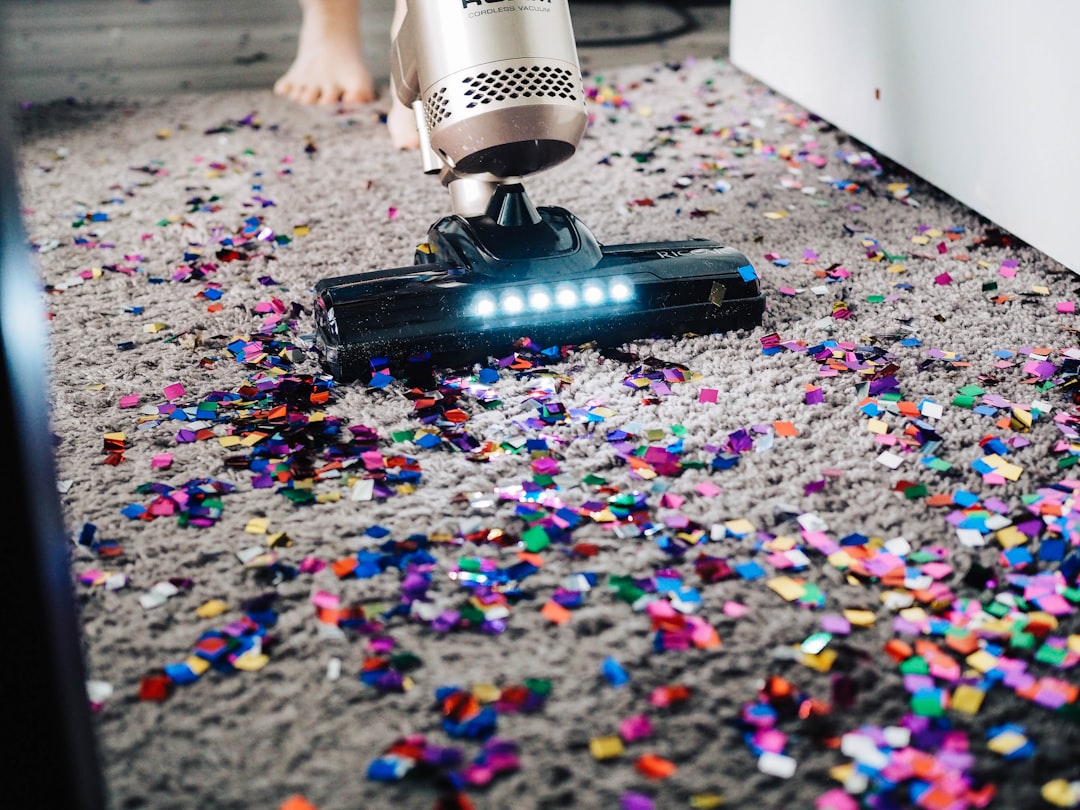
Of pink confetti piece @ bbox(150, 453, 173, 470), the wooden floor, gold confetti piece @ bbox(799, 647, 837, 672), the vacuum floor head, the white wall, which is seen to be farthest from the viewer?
the wooden floor

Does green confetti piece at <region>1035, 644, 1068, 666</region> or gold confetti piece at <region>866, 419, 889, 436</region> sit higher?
gold confetti piece at <region>866, 419, 889, 436</region>

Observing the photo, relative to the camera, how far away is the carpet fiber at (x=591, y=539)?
0.64m

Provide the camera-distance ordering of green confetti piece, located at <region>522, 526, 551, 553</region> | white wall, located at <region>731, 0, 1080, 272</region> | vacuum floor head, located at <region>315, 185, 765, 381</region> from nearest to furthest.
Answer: green confetti piece, located at <region>522, 526, 551, 553</region>
vacuum floor head, located at <region>315, 185, 765, 381</region>
white wall, located at <region>731, 0, 1080, 272</region>

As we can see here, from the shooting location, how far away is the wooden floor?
2.45m

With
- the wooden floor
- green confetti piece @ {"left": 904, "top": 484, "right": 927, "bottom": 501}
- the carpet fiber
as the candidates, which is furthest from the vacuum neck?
the wooden floor

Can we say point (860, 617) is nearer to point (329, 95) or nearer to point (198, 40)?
point (329, 95)

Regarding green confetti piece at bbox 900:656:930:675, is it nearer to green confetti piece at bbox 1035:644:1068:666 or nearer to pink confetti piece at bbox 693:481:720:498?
green confetti piece at bbox 1035:644:1068:666

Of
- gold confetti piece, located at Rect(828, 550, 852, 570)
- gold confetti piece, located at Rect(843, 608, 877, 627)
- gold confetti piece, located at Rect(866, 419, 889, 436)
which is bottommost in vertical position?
gold confetti piece, located at Rect(843, 608, 877, 627)

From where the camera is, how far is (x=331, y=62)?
7.30ft

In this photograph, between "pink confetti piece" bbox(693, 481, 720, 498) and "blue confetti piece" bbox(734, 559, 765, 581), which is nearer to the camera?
"blue confetti piece" bbox(734, 559, 765, 581)

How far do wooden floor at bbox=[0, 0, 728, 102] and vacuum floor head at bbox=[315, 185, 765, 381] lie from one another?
1423mm

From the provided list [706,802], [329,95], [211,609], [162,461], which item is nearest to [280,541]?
[211,609]

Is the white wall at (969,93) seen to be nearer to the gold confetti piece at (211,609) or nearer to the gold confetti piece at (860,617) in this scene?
the gold confetti piece at (860,617)

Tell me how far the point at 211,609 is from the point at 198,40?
2529 mm
